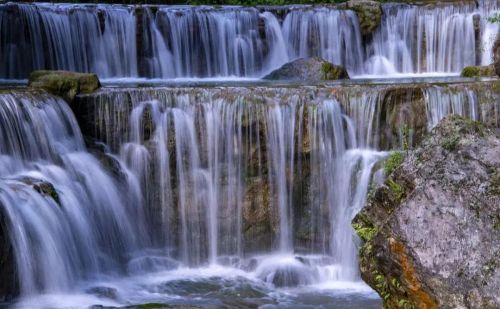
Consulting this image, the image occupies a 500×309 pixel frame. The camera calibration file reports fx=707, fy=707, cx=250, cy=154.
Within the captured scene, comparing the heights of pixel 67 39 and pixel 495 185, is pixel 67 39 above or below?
above

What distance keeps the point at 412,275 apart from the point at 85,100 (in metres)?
7.08

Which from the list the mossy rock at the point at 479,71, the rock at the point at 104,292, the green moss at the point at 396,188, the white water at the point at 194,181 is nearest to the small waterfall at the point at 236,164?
the white water at the point at 194,181

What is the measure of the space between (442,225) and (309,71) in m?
10.6

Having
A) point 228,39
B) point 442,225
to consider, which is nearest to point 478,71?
point 228,39

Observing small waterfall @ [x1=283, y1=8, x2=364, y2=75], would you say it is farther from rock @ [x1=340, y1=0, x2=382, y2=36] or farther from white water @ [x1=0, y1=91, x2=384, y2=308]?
white water @ [x1=0, y1=91, x2=384, y2=308]

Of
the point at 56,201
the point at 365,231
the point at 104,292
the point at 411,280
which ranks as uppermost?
the point at 56,201

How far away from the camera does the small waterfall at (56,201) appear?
25.2 ft

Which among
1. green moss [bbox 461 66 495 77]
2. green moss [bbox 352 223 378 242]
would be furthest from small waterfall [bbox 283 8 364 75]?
green moss [bbox 352 223 378 242]

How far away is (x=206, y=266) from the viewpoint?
31.8 ft

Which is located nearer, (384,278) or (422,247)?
(422,247)

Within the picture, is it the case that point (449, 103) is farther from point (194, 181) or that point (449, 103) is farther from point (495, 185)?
point (495, 185)

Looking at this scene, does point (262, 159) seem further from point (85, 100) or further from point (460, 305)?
point (460, 305)

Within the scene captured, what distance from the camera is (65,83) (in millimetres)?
10391

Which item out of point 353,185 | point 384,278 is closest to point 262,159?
point 353,185
